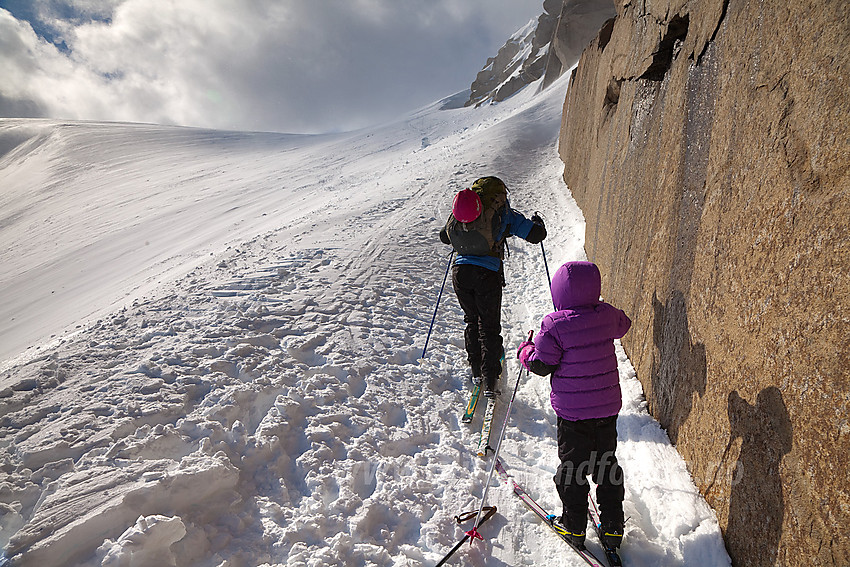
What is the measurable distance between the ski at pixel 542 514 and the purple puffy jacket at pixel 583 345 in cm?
75

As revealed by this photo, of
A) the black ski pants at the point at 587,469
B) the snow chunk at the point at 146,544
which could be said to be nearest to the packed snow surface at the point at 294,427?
the snow chunk at the point at 146,544

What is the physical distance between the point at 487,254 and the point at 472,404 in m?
1.41

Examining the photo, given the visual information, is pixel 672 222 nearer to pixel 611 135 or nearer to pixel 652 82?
pixel 652 82

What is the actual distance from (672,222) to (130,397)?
4.59 m

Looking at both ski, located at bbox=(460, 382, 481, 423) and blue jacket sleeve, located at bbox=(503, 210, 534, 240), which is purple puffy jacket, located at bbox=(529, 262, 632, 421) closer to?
ski, located at bbox=(460, 382, 481, 423)

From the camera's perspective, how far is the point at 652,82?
446cm

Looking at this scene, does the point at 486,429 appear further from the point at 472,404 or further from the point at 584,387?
the point at 584,387

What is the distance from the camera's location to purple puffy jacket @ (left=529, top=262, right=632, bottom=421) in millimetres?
2584

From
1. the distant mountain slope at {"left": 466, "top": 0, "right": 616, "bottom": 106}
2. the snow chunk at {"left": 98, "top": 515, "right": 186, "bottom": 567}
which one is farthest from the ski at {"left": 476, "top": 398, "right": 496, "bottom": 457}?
the distant mountain slope at {"left": 466, "top": 0, "right": 616, "bottom": 106}

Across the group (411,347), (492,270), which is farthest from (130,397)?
(492,270)

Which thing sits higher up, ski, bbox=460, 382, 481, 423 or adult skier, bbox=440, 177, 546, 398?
adult skier, bbox=440, 177, 546, 398

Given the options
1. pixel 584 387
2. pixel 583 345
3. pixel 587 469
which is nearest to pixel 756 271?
pixel 583 345

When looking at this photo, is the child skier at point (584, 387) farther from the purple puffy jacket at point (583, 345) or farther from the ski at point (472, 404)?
the ski at point (472, 404)

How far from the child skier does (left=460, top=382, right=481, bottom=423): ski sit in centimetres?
129
